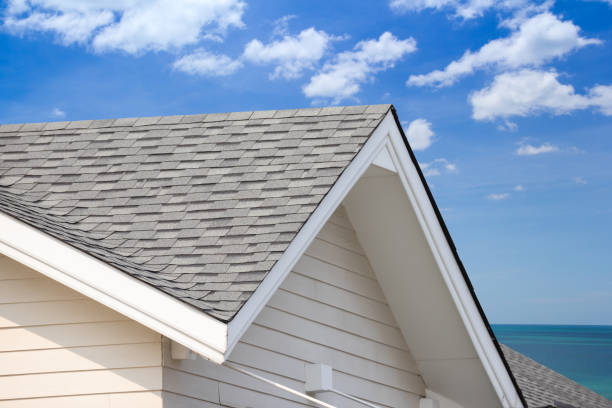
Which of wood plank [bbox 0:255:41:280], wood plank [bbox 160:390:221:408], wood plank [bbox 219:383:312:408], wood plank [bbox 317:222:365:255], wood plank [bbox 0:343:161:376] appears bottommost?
wood plank [bbox 160:390:221:408]

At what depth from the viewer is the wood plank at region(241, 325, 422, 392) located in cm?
621

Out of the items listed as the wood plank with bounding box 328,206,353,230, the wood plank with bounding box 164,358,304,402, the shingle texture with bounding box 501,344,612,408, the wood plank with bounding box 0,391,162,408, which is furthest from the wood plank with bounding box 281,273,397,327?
the shingle texture with bounding box 501,344,612,408

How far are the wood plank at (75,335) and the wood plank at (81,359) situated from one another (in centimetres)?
3

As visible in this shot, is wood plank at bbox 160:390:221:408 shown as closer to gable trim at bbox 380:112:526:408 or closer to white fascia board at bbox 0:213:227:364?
white fascia board at bbox 0:213:227:364

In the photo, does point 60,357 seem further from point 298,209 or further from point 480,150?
point 480,150

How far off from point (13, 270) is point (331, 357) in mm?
2764

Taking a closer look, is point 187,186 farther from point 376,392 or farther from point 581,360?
point 581,360

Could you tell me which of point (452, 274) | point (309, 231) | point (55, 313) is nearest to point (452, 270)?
point (452, 274)

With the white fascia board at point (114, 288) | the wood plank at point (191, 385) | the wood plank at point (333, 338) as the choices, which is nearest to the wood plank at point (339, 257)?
the wood plank at point (333, 338)

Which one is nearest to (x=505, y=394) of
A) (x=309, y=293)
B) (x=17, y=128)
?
(x=309, y=293)

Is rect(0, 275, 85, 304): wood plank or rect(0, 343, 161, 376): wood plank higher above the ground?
rect(0, 275, 85, 304): wood plank

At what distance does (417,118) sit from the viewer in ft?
266

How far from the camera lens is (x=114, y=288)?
4852mm

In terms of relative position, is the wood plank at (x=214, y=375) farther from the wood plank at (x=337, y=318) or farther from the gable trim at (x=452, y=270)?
the gable trim at (x=452, y=270)
